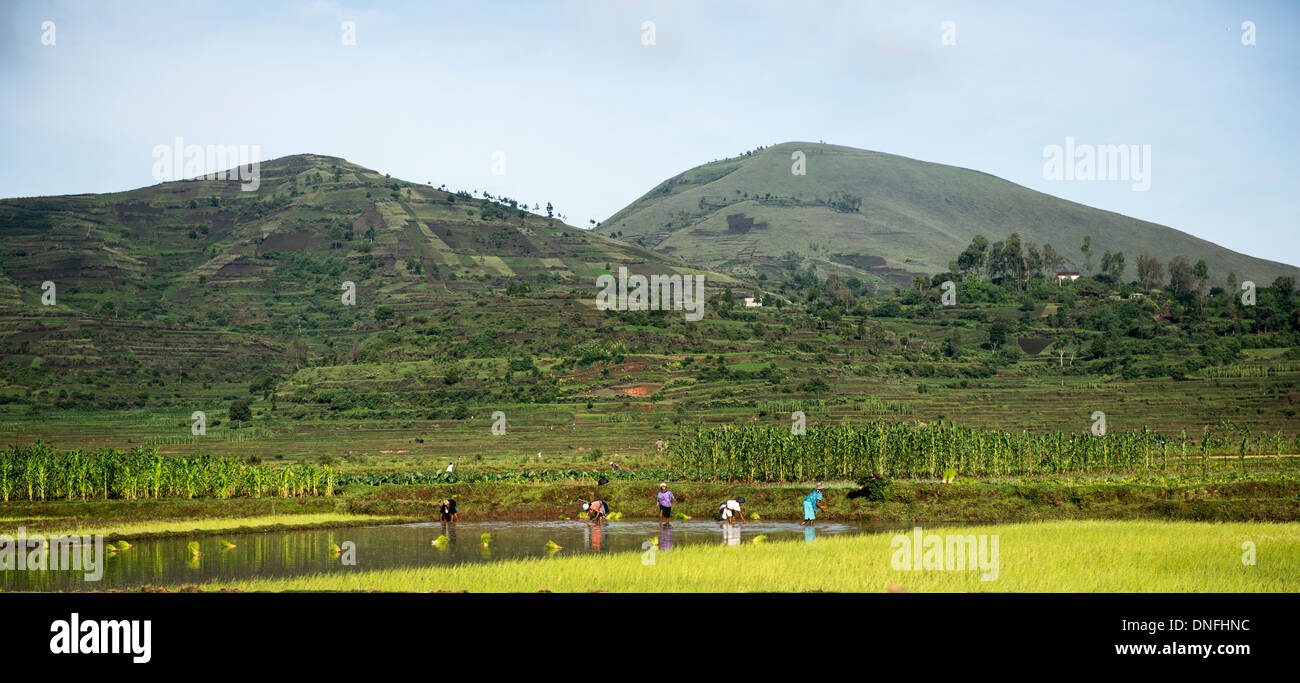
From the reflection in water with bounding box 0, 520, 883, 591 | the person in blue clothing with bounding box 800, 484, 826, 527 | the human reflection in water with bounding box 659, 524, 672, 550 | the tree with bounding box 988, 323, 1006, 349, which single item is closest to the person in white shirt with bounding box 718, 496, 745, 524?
the reflection in water with bounding box 0, 520, 883, 591

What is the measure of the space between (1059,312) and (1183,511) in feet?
521

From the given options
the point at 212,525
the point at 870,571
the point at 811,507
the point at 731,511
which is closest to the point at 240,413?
the point at 212,525

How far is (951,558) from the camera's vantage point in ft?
77.5

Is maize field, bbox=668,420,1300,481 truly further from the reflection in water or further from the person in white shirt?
the reflection in water

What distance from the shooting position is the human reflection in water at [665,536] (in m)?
28.7

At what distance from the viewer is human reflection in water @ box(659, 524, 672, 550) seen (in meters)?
28.7

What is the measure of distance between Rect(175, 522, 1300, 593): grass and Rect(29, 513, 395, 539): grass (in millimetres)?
14574

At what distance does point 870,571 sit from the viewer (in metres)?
21.7

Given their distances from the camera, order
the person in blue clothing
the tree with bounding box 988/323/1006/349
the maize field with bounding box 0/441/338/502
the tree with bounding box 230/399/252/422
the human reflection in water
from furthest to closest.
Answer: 1. the tree with bounding box 988/323/1006/349
2. the tree with bounding box 230/399/252/422
3. the maize field with bounding box 0/441/338/502
4. the person in blue clothing
5. the human reflection in water

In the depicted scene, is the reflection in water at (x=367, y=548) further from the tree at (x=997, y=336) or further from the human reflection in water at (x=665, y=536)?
the tree at (x=997, y=336)

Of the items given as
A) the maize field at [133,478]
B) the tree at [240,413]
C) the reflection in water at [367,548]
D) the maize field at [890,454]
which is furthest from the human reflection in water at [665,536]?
the tree at [240,413]

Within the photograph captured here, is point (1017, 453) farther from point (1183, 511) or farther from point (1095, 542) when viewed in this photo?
point (1095, 542)

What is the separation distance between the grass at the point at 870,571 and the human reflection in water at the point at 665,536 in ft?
5.27
